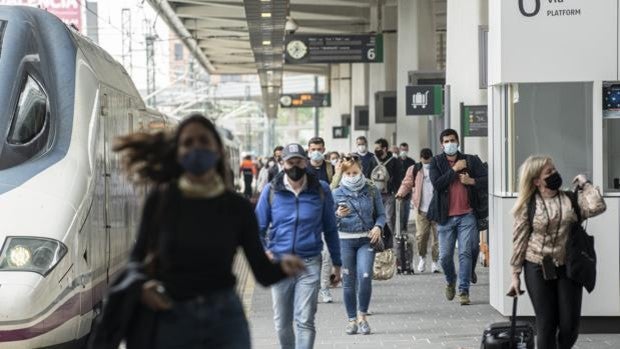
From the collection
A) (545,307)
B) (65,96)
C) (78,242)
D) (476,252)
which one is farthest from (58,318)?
(476,252)

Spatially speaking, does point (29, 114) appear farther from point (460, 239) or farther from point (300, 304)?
point (460, 239)

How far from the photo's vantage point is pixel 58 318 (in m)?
8.70

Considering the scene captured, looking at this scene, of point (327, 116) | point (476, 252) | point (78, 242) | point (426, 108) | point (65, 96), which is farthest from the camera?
point (327, 116)

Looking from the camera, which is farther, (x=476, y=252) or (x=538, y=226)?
(x=476, y=252)

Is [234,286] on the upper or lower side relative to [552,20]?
lower

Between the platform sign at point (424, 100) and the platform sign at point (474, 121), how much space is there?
144 inches

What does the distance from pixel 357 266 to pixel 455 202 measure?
2.63 metres

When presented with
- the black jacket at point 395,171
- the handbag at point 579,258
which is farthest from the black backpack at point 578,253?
the black jacket at point 395,171

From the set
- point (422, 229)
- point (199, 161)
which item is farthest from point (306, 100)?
point (199, 161)

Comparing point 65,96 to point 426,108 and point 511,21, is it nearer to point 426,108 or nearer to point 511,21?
point 511,21

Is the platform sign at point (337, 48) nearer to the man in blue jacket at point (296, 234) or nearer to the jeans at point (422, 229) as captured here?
the jeans at point (422, 229)

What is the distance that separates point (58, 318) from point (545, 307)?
3407mm

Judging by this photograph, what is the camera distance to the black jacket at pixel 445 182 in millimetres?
13289

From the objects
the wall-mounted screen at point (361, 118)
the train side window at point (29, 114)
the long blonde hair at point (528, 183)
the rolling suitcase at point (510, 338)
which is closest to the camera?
the long blonde hair at point (528, 183)
